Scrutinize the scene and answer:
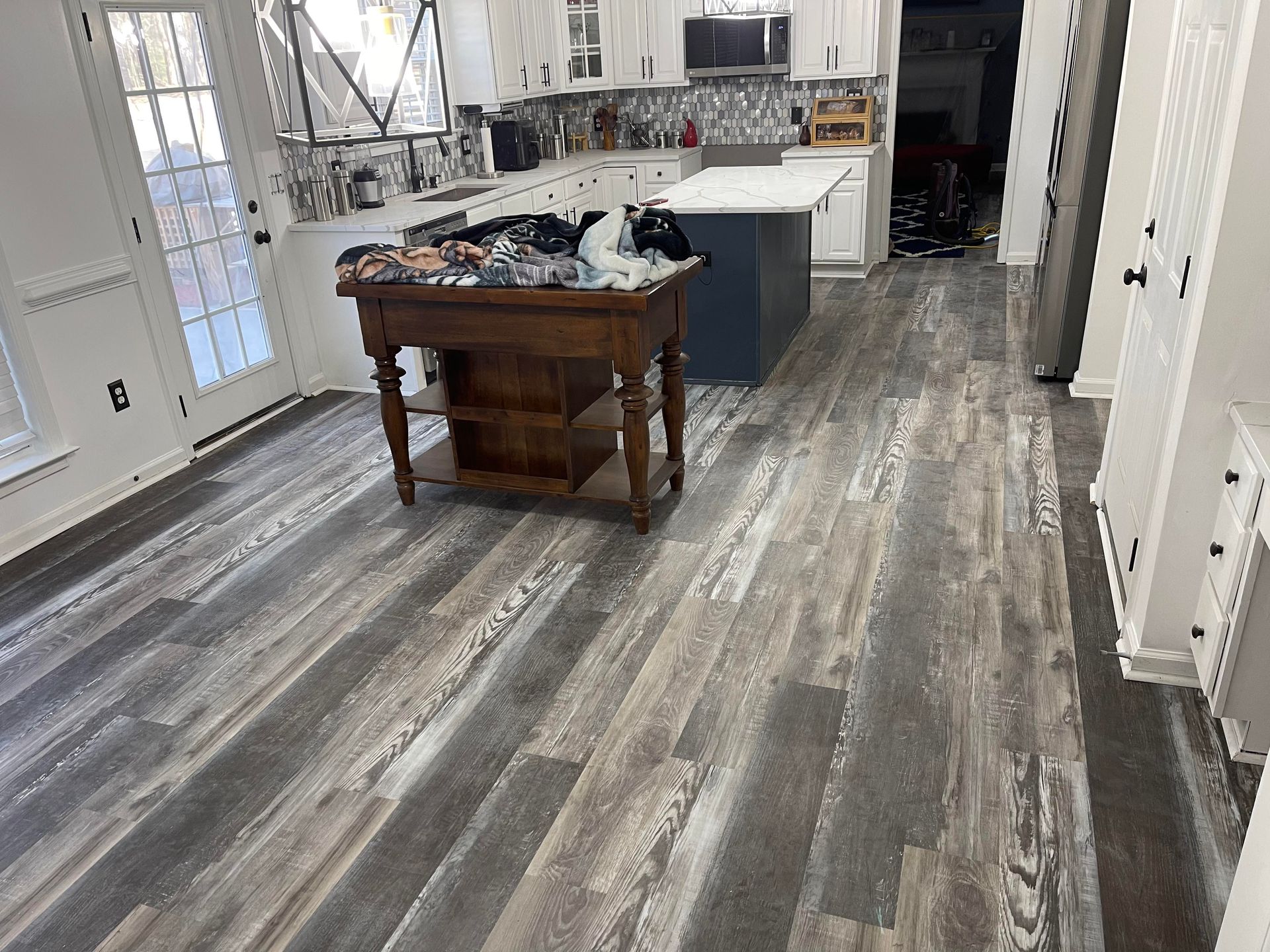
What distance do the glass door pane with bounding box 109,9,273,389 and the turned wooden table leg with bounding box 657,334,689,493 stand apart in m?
2.23

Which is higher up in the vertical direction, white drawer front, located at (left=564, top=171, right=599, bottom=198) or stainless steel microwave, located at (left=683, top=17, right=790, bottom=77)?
stainless steel microwave, located at (left=683, top=17, right=790, bottom=77)

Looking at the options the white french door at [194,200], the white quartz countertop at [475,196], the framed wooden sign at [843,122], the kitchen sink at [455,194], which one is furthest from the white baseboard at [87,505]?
the framed wooden sign at [843,122]

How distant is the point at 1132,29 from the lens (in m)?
3.64

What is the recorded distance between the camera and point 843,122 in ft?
22.4

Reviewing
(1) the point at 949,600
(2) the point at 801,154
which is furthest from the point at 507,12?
(1) the point at 949,600

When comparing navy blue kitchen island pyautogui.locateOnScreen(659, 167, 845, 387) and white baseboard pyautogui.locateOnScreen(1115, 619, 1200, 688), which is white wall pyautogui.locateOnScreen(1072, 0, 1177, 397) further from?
white baseboard pyautogui.locateOnScreen(1115, 619, 1200, 688)

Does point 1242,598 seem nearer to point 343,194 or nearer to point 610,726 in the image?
point 610,726

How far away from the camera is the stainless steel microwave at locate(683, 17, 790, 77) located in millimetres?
6652

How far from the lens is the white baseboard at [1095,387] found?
14.3ft

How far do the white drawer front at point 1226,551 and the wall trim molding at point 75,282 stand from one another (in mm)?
3827

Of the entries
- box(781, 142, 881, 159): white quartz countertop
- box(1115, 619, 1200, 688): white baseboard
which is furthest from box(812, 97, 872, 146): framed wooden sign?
box(1115, 619, 1200, 688): white baseboard

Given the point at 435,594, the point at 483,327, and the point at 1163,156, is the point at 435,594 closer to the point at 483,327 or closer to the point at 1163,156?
the point at 483,327

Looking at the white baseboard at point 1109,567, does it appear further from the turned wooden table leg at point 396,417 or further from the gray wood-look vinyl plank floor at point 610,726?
the turned wooden table leg at point 396,417

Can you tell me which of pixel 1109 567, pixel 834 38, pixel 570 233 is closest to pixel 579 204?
pixel 834 38
